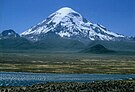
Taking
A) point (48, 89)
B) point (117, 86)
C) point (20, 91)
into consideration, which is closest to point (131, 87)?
point (117, 86)

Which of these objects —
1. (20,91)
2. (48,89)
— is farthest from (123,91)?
(20,91)

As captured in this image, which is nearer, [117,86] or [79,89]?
[79,89]

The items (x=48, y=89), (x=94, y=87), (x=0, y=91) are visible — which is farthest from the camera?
(x=94, y=87)

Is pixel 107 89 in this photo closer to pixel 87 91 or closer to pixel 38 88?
pixel 87 91

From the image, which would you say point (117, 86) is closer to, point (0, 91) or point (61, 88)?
point (61, 88)

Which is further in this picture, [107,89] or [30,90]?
[107,89]

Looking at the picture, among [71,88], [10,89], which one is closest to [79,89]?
[71,88]

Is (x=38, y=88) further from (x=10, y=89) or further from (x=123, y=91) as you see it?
(x=123, y=91)

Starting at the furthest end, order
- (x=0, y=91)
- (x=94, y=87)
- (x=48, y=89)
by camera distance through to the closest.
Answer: (x=94, y=87) → (x=48, y=89) → (x=0, y=91)
